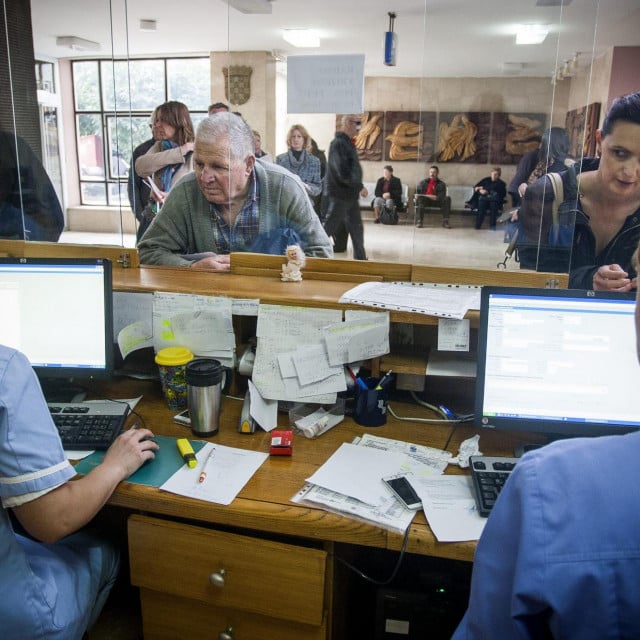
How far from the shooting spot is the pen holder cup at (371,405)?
1463 millimetres

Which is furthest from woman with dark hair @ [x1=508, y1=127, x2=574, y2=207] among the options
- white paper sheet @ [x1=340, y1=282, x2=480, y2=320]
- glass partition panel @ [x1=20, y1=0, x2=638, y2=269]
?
white paper sheet @ [x1=340, y1=282, x2=480, y2=320]

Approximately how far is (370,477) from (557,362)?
491 millimetres

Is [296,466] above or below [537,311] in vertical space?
below

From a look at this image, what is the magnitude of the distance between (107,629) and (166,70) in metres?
1.93

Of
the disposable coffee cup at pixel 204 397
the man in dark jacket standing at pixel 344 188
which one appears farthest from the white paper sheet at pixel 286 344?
the man in dark jacket standing at pixel 344 188

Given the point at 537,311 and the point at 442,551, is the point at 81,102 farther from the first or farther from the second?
the point at 442,551

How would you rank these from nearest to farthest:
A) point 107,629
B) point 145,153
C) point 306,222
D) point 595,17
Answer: point 107,629
point 595,17
point 306,222
point 145,153

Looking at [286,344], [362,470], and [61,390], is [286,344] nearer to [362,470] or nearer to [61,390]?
[362,470]

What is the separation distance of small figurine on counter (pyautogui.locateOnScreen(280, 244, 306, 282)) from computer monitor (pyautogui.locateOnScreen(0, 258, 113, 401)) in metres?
0.49

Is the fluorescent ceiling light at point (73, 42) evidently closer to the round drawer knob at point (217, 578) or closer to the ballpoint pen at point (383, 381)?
the ballpoint pen at point (383, 381)

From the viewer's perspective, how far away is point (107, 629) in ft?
5.39

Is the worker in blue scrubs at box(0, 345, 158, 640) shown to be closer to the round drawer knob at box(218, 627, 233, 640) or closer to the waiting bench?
the round drawer knob at box(218, 627, 233, 640)

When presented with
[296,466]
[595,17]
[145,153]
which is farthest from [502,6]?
[296,466]

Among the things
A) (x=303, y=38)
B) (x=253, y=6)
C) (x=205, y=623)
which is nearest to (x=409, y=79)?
(x=303, y=38)
